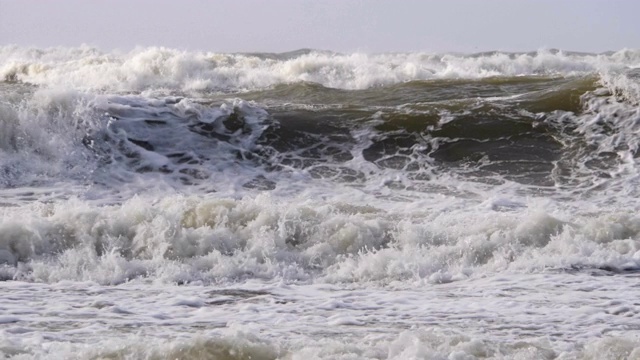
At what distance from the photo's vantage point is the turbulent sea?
482cm

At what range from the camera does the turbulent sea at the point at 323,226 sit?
15.8 ft

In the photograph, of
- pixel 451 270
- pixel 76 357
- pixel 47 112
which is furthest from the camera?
pixel 47 112

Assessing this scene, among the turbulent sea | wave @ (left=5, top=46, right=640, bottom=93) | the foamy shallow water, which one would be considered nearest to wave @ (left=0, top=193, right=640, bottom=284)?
the turbulent sea

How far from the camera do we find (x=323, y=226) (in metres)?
7.25

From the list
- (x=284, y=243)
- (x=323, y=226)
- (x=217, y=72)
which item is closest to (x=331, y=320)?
(x=284, y=243)

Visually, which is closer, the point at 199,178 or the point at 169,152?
the point at 199,178

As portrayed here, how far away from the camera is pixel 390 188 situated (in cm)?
945

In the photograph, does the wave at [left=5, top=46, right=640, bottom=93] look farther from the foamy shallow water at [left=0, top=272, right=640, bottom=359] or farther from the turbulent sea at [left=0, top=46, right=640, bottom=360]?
the foamy shallow water at [left=0, top=272, right=640, bottom=359]

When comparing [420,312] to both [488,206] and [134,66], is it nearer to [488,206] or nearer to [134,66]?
[488,206]

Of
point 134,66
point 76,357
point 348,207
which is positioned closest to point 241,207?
point 348,207

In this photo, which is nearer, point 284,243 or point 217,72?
point 284,243

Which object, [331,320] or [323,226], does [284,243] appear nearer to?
[323,226]

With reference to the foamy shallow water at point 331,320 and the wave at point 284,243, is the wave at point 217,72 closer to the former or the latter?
the wave at point 284,243

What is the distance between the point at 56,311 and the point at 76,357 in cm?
107
